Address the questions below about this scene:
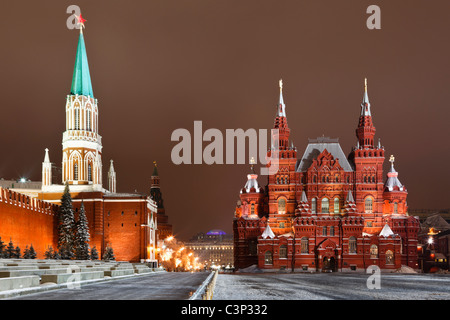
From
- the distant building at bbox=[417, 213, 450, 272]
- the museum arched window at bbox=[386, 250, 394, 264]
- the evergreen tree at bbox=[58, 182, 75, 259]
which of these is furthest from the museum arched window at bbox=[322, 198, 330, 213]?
the evergreen tree at bbox=[58, 182, 75, 259]

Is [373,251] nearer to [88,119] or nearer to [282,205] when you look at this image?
[282,205]

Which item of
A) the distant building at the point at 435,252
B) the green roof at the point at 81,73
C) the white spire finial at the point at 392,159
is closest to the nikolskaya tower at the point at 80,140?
the green roof at the point at 81,73

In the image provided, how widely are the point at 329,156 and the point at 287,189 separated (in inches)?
287

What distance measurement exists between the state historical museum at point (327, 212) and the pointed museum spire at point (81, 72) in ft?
86.2

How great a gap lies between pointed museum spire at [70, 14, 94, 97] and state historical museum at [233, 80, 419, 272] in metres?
26.3

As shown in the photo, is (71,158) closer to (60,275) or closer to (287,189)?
(287,189)

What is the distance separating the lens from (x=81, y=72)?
287 ft

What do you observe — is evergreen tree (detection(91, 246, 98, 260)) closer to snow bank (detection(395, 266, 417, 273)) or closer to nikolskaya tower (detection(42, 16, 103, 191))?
nikolskaya tower (detection(42, 16, 103, 191))

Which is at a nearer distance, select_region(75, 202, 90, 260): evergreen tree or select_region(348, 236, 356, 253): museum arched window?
select_region(75, 202, 90, 260): evergreen tree

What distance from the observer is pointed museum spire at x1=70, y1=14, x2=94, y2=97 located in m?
87.0

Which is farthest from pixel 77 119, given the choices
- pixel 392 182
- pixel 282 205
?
pixel 392 182

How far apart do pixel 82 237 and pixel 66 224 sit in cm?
247
